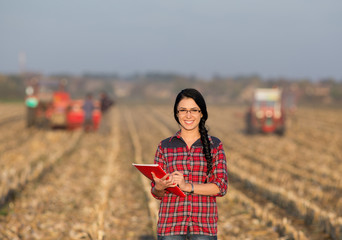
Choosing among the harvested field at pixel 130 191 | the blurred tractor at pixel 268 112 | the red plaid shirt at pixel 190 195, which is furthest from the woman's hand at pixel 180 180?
the blurred tractor at pixel 268 112

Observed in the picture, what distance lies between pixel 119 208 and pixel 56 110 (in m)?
11.7

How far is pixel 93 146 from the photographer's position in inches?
629

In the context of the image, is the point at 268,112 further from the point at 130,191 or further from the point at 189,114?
the point at 189,114

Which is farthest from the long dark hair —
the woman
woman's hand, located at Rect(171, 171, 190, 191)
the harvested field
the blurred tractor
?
the blurred tractor

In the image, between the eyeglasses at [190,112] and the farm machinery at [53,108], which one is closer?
the eyeglasses at [190,112]

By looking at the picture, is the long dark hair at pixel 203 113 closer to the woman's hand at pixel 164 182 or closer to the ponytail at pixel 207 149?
the ponytail at pixel 207 149

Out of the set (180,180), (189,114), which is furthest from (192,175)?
(189,114)

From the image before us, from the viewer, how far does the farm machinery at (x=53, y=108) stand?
62.4ft

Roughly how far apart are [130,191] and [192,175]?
6.58m

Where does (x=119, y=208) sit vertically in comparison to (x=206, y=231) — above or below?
below

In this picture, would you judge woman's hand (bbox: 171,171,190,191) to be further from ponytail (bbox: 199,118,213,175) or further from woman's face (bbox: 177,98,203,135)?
woman's face (bbox: 177,98,203,135)

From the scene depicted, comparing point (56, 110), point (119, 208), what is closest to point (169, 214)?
point (119, 208)

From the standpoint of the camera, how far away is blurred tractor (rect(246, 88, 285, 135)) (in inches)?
Result: 764

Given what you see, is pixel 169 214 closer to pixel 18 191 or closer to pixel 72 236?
pixel 72 236
